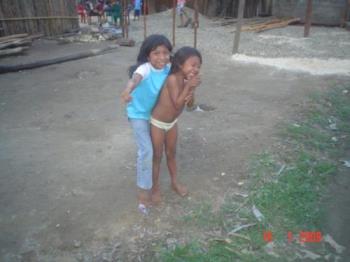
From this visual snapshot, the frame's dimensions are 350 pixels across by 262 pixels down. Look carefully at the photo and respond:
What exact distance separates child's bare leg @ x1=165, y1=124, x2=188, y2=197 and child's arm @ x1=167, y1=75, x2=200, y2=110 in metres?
0.30

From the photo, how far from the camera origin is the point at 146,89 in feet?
8.39

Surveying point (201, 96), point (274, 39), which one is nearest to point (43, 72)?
point (201, 96)

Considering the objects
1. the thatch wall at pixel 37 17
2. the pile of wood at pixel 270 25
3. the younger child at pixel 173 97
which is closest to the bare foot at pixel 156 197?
the younger child at pixel 173 97

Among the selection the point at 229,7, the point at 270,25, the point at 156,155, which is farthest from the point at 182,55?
the point at 229,7

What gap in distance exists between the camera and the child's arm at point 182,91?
2.45 meters

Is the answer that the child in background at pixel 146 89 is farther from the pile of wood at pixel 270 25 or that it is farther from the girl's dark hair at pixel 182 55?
the pile of wood at pixel 270 25

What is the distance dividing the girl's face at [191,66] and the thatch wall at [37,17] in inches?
353

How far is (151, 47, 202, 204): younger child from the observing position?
2.45 m

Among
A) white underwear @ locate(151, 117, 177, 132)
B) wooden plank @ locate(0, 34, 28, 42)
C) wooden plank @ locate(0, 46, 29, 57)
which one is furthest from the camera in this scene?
wooden plank @ locate(0, 34, 28, 42)

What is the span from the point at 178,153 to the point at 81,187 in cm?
108

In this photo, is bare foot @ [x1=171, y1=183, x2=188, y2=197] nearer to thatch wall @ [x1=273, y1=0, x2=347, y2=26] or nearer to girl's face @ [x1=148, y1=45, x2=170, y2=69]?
girl's face @ [x1=148, y1=45, x2=170, y2=69]

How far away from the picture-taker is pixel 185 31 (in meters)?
12.7

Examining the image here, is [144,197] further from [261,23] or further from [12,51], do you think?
[261,23]

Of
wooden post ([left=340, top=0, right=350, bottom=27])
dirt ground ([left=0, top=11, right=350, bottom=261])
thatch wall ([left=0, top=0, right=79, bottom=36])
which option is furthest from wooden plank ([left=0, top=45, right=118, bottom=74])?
wooden post ([left=340, top=0, right=350, bottom=27])
